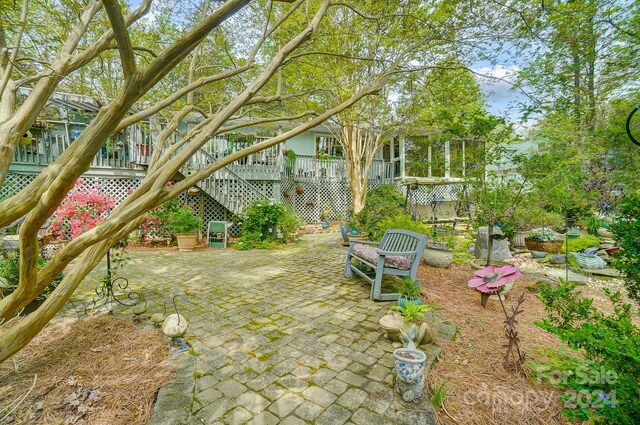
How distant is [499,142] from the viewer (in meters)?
4.71

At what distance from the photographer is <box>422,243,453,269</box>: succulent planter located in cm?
554

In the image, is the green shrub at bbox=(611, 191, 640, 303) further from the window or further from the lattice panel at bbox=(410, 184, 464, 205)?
the window

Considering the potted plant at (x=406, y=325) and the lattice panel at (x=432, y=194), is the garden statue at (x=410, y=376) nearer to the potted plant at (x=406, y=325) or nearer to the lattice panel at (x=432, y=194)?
the potted plant at (x=406, y=325)

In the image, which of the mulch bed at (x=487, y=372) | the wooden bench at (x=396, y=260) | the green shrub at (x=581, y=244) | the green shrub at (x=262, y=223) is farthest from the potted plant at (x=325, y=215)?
the mulch bed at (x=487, y=372)

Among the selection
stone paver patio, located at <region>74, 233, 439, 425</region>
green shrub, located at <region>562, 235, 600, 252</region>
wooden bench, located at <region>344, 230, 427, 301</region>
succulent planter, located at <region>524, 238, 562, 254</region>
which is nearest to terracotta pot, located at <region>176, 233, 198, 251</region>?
stone paver patio, located at <region>74, 233, 439, 425</region>

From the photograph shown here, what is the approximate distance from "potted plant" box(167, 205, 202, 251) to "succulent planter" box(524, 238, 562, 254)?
9130 mm

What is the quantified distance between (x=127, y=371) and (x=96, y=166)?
8.92 metres

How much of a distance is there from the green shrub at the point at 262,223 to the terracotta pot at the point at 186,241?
124 centimetres

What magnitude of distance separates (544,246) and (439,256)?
3.71 metres

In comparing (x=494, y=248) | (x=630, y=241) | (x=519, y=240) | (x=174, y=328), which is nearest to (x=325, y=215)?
(x=519, y=240)

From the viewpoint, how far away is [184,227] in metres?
8.15

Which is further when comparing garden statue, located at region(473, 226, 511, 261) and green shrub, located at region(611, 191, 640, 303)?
garden statue, located at region(473, 226, 511, 261)

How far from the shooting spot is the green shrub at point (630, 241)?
1.88 metres

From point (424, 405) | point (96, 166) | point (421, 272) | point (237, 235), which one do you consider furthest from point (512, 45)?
point (96, 166)
